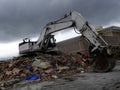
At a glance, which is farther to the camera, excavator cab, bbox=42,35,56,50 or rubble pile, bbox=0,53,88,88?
excavator cab, bbox=42,35,56,50

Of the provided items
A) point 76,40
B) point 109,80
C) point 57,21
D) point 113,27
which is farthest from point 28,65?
point 113,27

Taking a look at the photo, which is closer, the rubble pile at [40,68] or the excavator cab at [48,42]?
the rubble pile at [40,68]

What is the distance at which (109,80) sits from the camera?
12.0m

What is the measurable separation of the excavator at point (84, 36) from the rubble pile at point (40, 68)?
79cm

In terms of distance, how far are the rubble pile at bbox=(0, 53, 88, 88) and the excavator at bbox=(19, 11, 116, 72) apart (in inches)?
31.1

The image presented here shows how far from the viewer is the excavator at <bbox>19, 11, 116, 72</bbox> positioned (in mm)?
14586

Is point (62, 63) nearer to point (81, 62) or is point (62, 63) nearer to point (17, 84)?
point (81, 62)

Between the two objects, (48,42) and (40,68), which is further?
(48,42)

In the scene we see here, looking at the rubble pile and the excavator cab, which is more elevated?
the excavator cab

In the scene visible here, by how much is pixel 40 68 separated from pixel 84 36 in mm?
2975

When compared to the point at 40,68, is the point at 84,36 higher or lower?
higher

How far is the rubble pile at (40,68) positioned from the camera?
14961 millimetres

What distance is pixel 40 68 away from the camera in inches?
632

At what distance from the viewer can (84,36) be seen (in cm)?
1584
